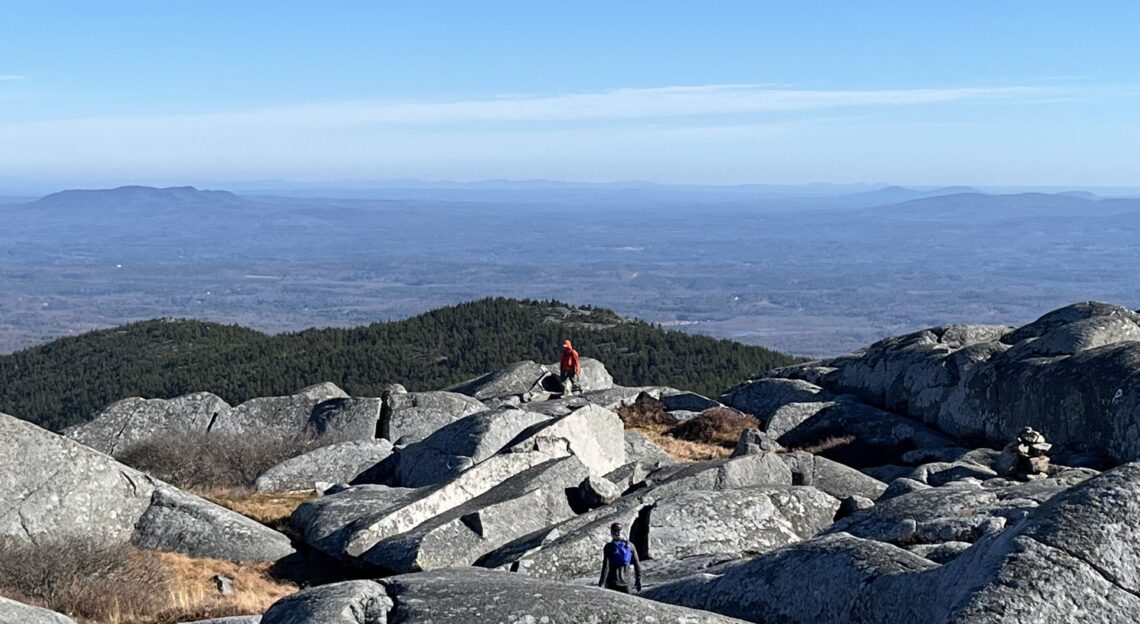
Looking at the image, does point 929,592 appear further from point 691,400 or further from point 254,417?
point 691,400

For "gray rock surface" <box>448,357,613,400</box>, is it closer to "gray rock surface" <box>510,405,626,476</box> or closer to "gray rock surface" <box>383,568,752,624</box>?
"gray rock surface" <box>510,405,626,476</box>

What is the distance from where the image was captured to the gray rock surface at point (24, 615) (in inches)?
535

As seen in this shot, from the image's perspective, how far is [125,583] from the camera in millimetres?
18453

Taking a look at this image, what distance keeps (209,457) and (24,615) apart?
17.1m

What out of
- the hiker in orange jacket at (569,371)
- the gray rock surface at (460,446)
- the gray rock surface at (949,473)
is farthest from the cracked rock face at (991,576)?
the hiker in orange jacket at (569,371)

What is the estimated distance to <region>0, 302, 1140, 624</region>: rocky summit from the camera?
37.9 feet

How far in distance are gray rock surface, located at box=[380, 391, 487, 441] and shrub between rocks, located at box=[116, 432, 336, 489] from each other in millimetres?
2004

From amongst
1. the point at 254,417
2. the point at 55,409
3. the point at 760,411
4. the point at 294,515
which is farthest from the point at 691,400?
the point at 55,409

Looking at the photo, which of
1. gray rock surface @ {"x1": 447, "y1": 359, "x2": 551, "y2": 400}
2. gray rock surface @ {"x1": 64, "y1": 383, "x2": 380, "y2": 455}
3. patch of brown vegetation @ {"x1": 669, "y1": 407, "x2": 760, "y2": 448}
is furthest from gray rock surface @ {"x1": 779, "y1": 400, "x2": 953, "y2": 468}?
gray rock surface @ {"x1": 64, "y1": 383, "x2": 380, "y2": 455}

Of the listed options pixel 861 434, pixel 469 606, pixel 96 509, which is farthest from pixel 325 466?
pixel 469 606

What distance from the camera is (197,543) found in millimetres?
22047

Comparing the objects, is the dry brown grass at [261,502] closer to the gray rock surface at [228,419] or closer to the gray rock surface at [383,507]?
the gray rock surface at [383,507]

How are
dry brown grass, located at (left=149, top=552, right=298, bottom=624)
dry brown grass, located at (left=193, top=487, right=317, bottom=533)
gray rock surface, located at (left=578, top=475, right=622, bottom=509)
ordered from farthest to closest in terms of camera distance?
dry brown grass, located at (left=193, top=487, right=317, bottom=533)
gray rock surface, located at (left=578, top=475, right=622, bottom=509)
dry brown grass, located at (left=149, top=552, right=298, bottom=624)

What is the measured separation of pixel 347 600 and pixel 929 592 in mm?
5705
